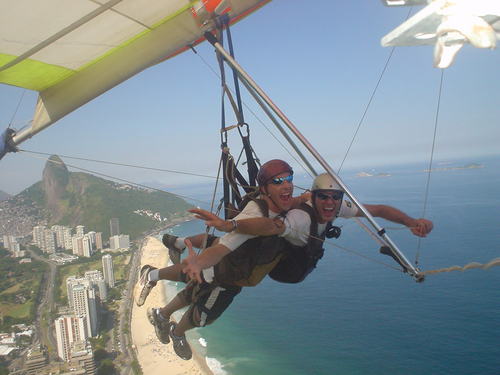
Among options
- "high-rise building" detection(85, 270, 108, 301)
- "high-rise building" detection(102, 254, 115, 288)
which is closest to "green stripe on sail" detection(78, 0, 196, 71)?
"high-rise building" detection(85, 270, 108, 301)

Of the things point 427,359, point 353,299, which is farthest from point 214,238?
point 353,299

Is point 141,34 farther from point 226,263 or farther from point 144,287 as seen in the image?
point 144,287

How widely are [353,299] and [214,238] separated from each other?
1922 centimetres

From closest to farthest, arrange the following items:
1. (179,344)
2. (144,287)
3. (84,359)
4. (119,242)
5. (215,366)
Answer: (144,287), (179,344), (215,366), (84,359), (119,242)

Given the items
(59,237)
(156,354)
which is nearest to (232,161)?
(156,354)

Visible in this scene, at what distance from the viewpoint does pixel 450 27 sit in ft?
2.90

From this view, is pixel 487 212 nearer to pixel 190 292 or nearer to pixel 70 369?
pixel 70 369

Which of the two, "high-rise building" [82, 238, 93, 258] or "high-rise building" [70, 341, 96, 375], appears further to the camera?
"high-rise building" [82, 238, 93, 258]

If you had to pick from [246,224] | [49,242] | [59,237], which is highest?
[246,224]

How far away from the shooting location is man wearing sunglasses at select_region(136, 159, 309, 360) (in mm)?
1776

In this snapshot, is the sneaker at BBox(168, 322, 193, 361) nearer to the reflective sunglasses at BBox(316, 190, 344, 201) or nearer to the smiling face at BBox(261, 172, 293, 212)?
the smiling face at BBox(261, 172, 293, 212)

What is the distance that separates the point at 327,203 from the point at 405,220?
1.78ft

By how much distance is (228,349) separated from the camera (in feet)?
59.2

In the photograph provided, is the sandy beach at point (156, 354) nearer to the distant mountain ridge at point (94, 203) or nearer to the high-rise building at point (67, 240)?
the high-rise building at point (67, 240)
